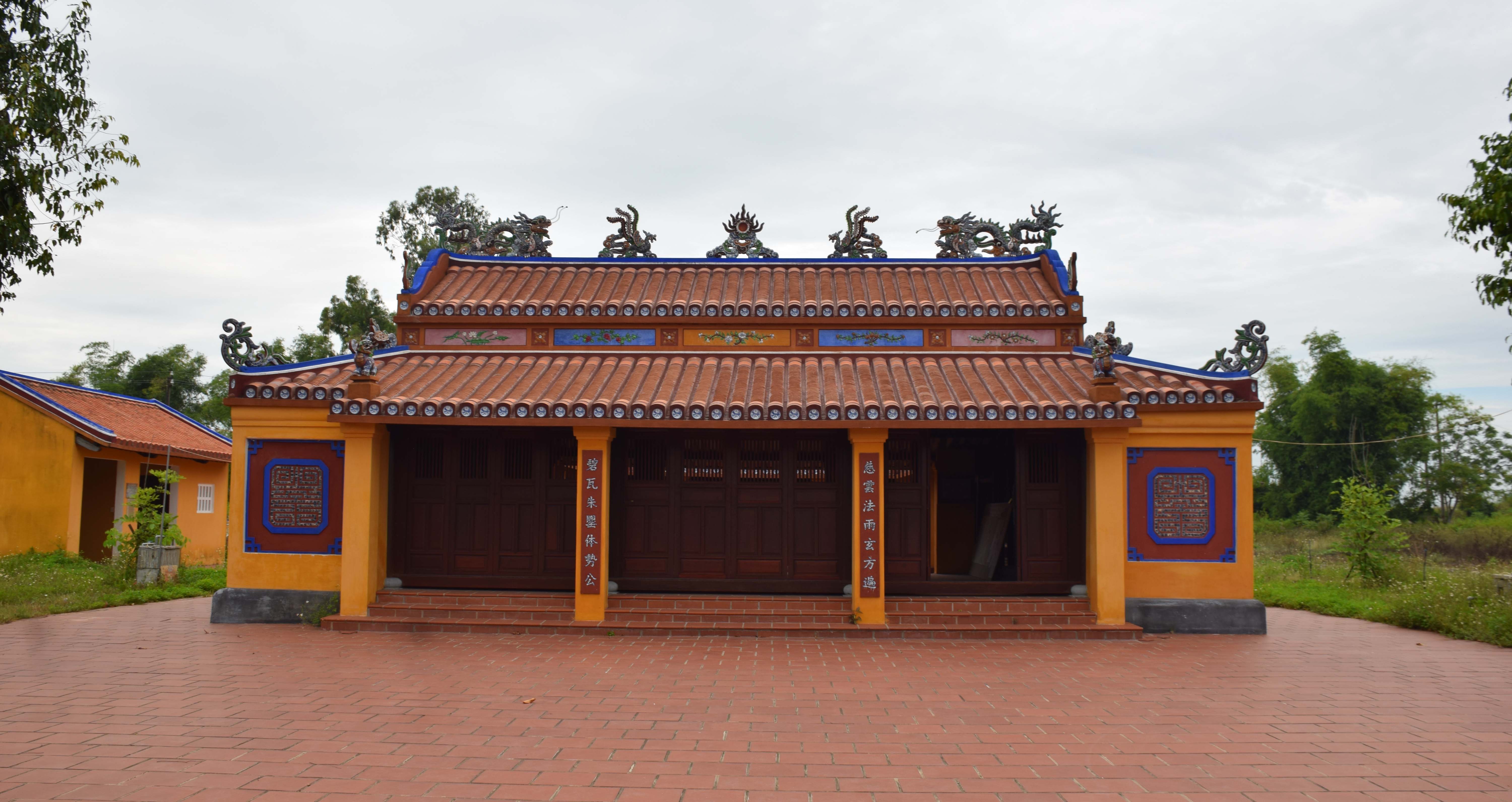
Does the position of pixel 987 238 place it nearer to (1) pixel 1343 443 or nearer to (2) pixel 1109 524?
(2) pixel 1109 524

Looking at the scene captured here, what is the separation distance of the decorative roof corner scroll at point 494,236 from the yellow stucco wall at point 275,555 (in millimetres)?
4079

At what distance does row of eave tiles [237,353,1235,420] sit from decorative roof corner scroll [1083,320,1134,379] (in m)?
0.34

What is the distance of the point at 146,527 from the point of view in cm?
1419

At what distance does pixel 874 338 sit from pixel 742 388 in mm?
2377

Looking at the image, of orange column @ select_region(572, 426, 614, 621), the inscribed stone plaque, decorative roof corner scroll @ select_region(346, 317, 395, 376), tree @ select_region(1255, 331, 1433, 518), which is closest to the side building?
decorative roof corner scroll @ select_region(346, 317, 395, 376)

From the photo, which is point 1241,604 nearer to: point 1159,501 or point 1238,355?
point 1159,501

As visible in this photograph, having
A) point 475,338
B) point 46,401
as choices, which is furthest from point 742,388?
point 46,401

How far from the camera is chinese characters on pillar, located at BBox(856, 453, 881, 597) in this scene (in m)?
10.2

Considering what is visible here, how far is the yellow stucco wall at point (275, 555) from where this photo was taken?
420 inches

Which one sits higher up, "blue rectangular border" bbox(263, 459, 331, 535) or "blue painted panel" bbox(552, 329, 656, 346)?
"blue painted panel" bbox(552, 329, 656, 346)

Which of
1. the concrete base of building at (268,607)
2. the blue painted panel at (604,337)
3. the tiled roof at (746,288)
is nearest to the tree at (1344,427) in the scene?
→ the tiled roof at (746,288)

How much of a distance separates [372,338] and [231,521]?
275cm

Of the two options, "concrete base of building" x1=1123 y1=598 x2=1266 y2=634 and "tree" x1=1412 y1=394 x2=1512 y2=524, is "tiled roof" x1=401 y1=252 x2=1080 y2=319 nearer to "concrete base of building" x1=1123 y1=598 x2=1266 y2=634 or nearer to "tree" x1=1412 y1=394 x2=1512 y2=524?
"concrete base of building" x1=1123 y1=598 x2=1266 y2=634

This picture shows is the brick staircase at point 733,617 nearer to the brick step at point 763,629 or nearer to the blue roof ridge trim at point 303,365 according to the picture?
the brick step at point 763,629
